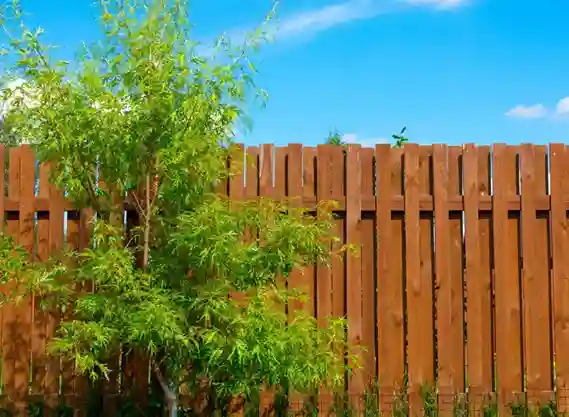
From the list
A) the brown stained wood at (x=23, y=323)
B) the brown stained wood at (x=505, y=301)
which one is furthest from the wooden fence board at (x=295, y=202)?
the brown stained wood at (x=23, y=323)

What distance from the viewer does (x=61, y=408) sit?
5.97m

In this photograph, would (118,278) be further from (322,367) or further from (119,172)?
(322,367)

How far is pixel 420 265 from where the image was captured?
6004 millimetres

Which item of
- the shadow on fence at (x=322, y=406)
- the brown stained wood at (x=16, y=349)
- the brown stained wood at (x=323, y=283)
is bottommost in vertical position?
the shadow on fence at (x=322, y=406)

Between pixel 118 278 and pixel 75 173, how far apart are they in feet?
2.32

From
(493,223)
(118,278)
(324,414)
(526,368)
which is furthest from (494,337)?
(118,278)

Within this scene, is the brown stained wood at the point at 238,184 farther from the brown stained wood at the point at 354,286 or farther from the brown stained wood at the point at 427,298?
the brown stained wood at the point at 427,298

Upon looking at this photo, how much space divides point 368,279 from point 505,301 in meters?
1.07

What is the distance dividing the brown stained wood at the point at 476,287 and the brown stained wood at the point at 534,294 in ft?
1.02

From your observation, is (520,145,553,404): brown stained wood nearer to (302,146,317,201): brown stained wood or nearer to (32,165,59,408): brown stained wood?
(302,146,317,201): brown stained wood

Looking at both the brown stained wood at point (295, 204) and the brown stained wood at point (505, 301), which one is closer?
the brown stained wood at point (295, 204)

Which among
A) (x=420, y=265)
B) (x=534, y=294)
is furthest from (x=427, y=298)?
(x=534, y=294)

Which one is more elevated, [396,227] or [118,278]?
[396,227]

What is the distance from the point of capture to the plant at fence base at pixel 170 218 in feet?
14.3
